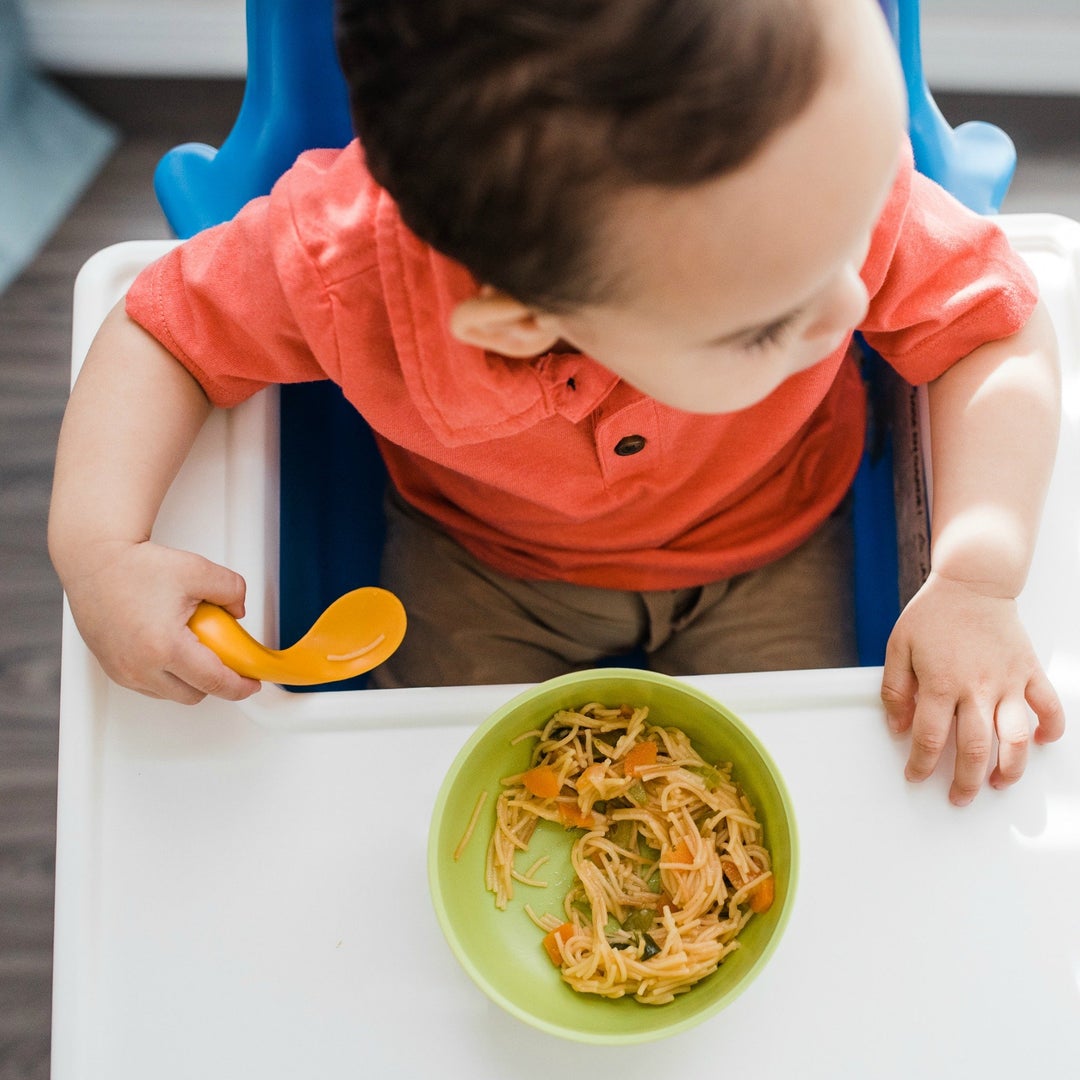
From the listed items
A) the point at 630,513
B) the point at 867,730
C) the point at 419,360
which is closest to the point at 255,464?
the point at 419,360

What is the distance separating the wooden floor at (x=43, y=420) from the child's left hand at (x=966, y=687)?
780mm

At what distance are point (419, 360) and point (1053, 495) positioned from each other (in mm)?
343

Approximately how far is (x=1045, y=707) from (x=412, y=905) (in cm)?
32

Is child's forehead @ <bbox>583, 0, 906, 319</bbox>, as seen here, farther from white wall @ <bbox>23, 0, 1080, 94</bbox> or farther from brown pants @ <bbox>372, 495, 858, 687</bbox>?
white wall @ <bbox>23, 0, 1080, 94</bbox>

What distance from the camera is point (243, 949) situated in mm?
521

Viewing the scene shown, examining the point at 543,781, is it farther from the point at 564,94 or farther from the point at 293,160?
the point at 293,160

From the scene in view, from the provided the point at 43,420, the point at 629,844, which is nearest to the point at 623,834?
the point at 629,844

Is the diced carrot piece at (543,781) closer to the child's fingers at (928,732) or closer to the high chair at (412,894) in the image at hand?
the high chair at (412,894)

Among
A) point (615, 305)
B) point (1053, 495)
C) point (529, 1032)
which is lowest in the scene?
point (529, 1032)

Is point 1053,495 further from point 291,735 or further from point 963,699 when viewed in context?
point 291,735

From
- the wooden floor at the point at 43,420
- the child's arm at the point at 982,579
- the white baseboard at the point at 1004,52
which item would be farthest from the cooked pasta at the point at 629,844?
the white baseboard at the point at 1004,52

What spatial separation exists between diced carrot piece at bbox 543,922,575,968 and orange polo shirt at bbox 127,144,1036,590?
24 cm

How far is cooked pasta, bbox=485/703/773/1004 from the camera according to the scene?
51 cm

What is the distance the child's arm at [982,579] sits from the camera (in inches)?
21.4
